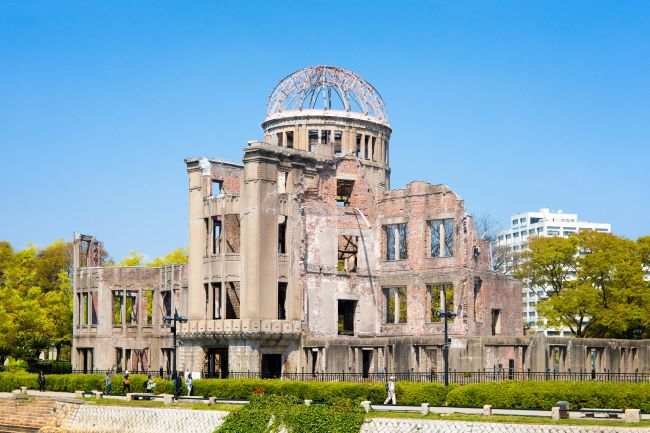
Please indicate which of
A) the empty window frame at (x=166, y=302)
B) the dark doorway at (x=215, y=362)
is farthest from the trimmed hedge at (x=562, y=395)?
the empty window frame at (x=166, y=302)

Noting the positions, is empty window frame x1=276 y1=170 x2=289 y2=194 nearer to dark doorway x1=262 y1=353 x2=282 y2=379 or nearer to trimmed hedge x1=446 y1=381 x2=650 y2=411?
dark doorway x1=262 y1=353 x2=282 y2=379

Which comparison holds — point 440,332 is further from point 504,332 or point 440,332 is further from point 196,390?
point 196,390

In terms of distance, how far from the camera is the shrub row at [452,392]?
4353cm

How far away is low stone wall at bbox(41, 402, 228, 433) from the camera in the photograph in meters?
47.4

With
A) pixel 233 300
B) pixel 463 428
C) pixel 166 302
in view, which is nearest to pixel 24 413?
pixel 233 300

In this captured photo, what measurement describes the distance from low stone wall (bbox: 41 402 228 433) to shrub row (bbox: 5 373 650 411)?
10.7 feet

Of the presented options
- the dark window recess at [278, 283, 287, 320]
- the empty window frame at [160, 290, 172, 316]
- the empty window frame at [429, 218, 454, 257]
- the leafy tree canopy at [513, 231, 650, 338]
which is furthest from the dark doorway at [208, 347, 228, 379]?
the leafy tree canopy at [513, 231, 650, 338]

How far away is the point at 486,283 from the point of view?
6562 centimetres

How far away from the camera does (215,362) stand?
68688mm

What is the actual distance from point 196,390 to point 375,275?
1809cm

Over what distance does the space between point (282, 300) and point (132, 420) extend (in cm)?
1649

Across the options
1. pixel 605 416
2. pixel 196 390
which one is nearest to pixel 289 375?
pixel 196 390

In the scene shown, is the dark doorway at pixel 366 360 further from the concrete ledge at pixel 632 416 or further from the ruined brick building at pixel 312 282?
the concrete ledge at pixel 632 416

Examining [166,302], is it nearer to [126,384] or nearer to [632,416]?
[126,384]
